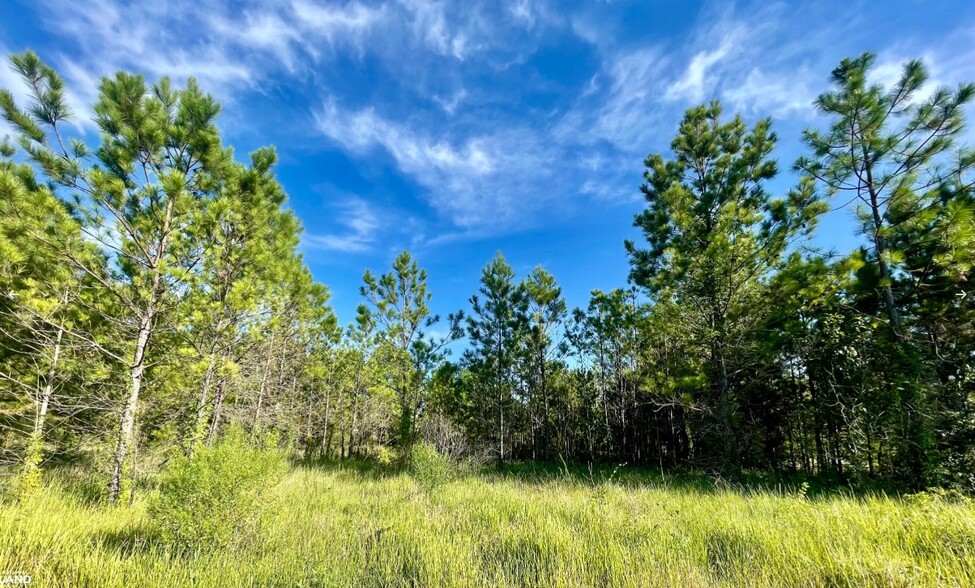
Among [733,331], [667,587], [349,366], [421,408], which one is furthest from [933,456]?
[349,366]

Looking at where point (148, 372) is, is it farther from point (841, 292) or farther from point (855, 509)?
point (841, 292)

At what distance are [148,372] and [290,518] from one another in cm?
612

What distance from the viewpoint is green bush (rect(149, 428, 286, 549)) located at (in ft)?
11.1

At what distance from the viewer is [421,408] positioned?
42.6 ft

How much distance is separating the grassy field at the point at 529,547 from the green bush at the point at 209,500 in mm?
152

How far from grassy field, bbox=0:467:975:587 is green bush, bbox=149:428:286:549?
152mm

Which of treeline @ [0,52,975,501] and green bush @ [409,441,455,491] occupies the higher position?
Result: treeline @ [0,52,975,501]

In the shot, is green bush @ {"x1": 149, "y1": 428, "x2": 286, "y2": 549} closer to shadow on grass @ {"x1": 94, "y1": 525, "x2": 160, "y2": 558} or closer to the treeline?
shadow on grass @ {"x1": 94, "y1": 525, "x2": 160, "y2": 558}

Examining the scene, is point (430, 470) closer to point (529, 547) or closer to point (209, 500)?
point (529, 547)

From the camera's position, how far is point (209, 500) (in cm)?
350

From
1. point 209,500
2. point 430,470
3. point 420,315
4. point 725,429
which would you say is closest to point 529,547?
point 209,500

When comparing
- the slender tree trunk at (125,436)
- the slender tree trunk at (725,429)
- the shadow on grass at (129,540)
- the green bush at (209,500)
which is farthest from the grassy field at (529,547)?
the slender tree trunk at (725,429)

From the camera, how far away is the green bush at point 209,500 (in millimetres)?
3385

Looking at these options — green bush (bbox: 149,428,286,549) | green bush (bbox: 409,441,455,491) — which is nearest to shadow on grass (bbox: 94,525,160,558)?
green bush (bbox: 149,428,286,549)
